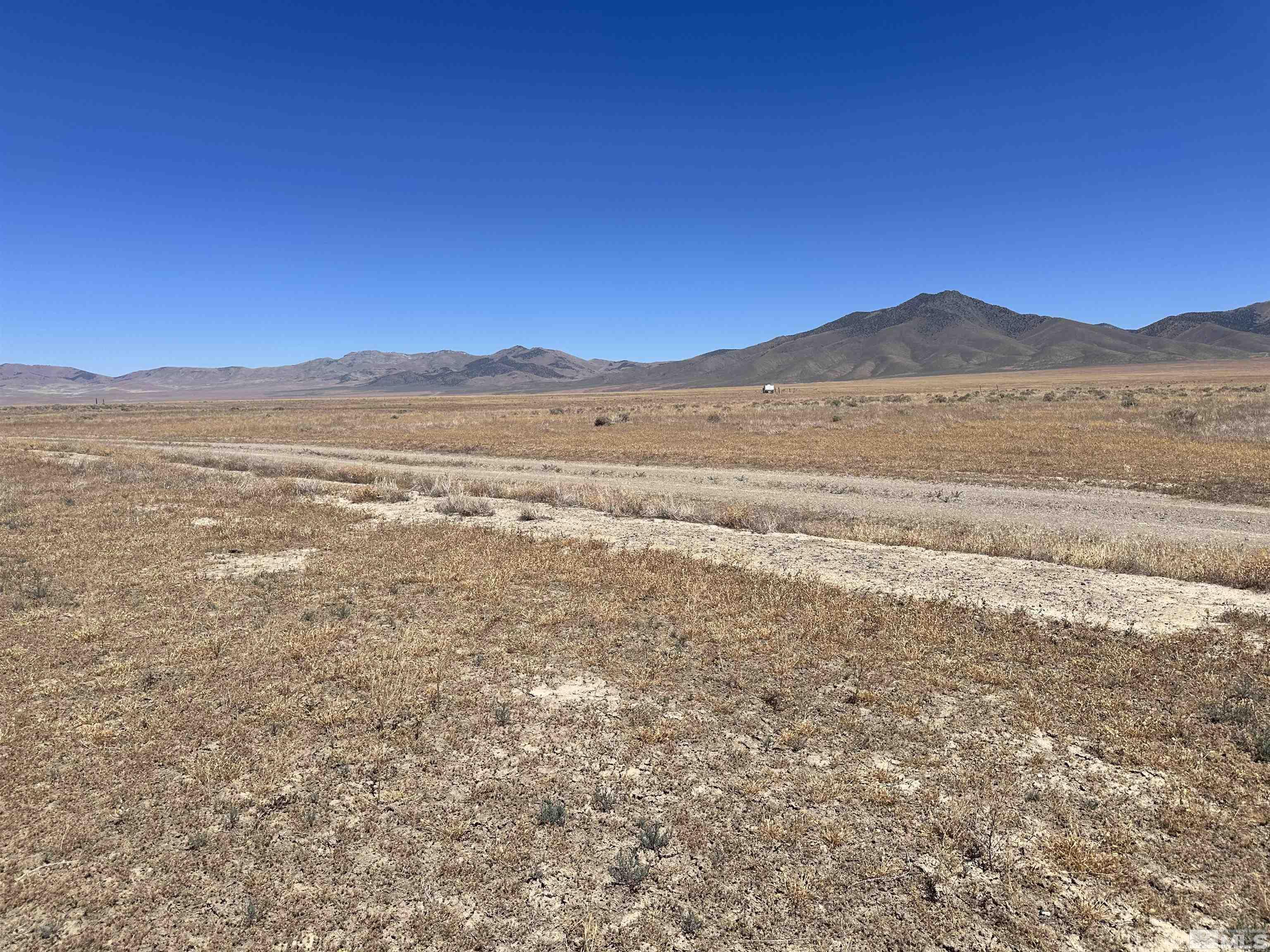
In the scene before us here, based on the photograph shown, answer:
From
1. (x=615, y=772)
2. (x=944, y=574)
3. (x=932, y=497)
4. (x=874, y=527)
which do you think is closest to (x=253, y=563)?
(x=615, y=772)

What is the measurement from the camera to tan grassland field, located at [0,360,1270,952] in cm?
405

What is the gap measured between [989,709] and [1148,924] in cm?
254

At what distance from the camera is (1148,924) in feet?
12.7

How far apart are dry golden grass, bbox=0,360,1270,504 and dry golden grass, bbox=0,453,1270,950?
15.6m

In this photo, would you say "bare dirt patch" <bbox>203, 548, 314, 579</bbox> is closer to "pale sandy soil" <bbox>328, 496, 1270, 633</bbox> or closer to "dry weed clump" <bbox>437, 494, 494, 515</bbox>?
"pale sandy soil" <bbox>328, 496, 1270, 633</bbox>

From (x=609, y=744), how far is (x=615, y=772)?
429mm

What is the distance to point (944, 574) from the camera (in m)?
10.9

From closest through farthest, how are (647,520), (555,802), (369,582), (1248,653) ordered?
A: (555,802) → (1248,653) → (369,582) → (647,520)

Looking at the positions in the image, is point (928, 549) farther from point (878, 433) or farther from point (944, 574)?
point (878, 433)

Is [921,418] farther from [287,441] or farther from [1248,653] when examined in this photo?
[287,441]

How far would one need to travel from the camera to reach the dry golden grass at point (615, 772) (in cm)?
403

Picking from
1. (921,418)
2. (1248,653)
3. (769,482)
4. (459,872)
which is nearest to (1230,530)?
(1248,653)

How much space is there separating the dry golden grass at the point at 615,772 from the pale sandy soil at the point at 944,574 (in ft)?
2.54

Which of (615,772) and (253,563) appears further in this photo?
(253,563)
